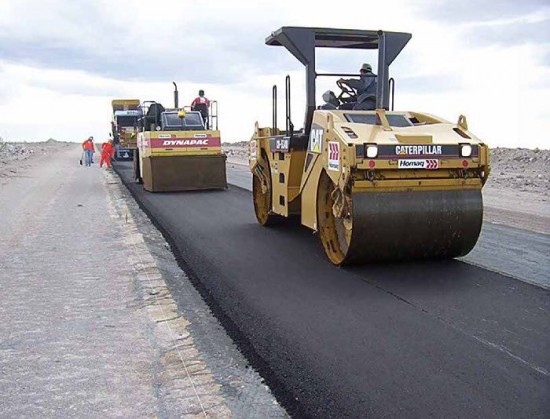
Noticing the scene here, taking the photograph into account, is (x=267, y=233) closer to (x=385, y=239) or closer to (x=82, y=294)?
(x=385, y=239)

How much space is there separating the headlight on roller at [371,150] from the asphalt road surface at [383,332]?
113cm

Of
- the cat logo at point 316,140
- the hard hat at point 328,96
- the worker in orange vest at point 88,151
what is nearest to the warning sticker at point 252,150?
the hard hat at point 328,96

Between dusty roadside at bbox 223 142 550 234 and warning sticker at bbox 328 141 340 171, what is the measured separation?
4.16 metres

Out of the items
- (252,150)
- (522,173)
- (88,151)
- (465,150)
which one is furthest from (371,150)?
(88,151)

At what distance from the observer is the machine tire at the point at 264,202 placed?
9133mm

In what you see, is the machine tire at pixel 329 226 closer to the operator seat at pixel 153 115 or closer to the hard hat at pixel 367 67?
the hard hat at pixel 367 67

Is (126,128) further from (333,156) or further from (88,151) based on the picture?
(333,156)

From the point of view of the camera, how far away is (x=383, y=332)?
458 cm

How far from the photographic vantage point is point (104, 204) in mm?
13164

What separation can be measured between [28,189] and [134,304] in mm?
12296

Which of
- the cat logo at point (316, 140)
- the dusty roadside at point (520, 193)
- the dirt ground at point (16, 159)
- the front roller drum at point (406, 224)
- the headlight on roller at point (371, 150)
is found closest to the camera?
the headlight on roller at point (371, 150)

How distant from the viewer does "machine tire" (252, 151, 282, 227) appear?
360 inches

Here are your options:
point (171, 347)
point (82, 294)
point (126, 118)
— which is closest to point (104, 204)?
point (82, 294)

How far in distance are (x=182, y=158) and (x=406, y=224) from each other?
33.0 ft
